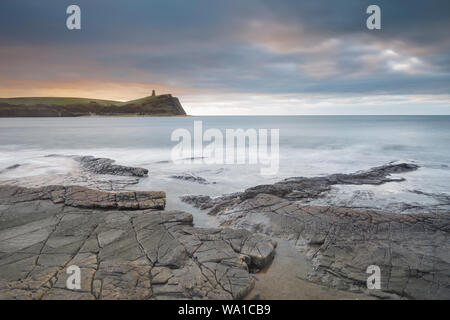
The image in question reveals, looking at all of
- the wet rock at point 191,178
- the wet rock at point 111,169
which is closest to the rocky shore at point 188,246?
the wet rock at point 191,178

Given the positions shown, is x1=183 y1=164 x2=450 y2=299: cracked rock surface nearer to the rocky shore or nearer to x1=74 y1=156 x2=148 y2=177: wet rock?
the rocky shore

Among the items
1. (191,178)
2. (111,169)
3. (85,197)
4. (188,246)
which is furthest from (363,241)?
(111,169)

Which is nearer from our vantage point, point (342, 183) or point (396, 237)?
point (396, 237)

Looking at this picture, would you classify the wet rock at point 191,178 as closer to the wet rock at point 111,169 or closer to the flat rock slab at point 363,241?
the wet rock at point 111,169

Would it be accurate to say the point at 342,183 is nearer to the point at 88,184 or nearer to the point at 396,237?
the point at 396,237

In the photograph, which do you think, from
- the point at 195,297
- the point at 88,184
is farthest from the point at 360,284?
the point at 88,184

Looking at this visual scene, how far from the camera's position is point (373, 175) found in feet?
45.2

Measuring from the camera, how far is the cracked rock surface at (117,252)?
493cm

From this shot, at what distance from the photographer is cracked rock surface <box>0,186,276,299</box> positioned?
16.2 ft

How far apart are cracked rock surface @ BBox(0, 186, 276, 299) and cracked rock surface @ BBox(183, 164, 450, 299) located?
4.29 ft

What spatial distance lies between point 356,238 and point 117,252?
19.4 ft

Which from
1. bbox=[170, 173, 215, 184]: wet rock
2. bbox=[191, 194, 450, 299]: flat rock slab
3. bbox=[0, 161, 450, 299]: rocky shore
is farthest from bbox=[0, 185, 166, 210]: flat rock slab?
bbox=[170, 173, 215, 184]: wet rock

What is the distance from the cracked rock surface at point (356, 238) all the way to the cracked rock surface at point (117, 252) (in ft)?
4.29
